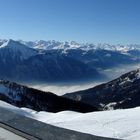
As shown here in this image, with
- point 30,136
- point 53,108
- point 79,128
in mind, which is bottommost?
point 53,108

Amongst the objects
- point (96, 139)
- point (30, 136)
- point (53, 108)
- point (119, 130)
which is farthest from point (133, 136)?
point (53, 108)

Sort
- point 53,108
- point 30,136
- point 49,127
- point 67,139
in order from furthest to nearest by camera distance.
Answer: point 53,108 → point 49,127 → point 30,136 → point 67,139

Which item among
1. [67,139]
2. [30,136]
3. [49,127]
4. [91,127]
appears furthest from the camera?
[91,127]

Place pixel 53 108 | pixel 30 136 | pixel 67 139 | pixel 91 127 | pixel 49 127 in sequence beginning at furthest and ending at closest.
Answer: pixel 53 108, pixel 91 127, pixel 49 127, pixel 30 136, pixel 67 139

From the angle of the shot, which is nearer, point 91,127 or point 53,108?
point 91,127

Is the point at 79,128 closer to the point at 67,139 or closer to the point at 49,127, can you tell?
the point at 49,127

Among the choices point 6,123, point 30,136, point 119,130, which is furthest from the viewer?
point 119,130

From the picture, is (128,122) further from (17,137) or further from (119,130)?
(17,137)

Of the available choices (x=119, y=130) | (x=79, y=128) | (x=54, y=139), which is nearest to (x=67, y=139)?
(x=54, y=139)

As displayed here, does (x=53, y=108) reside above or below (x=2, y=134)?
below
